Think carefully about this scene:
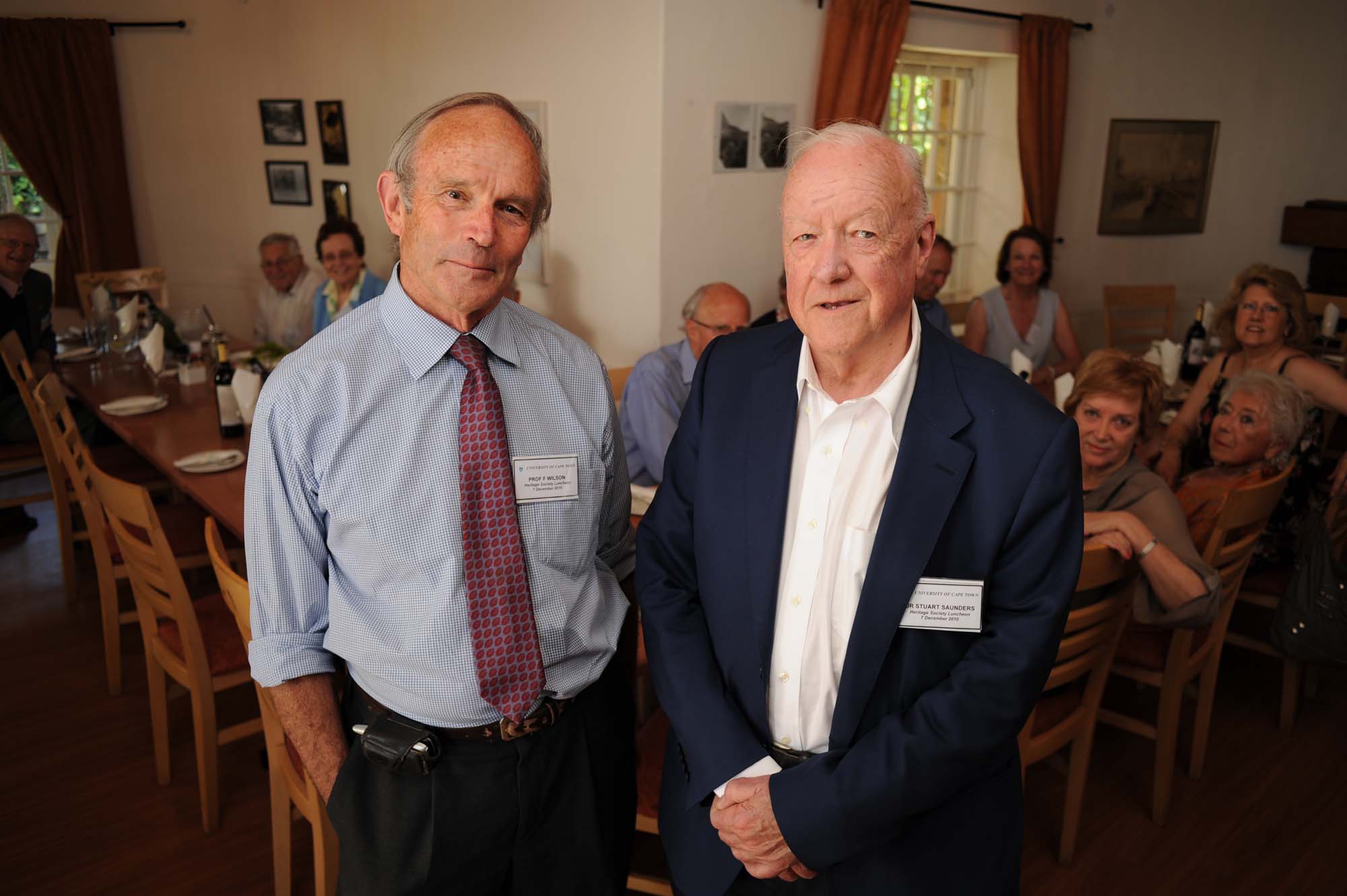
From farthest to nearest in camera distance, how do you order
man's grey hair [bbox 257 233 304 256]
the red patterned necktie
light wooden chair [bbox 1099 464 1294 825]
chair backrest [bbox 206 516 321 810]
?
man's grey hair [bbox 257 233 304 256] → light wooden chair [bbox 1099 464 1294 825] → chair backrest [bbox 206 516 321 810] → the red patterned necktie

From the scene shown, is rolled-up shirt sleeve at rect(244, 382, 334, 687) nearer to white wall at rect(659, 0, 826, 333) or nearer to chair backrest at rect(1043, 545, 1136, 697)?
chair backrest at rect(1043, 545, 1136, 697)

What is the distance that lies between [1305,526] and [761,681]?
261 cm

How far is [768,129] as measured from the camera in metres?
4.72

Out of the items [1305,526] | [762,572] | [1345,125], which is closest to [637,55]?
[1305,526]

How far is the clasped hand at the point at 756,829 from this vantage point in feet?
4.23

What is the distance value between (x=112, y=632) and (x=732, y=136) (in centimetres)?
351

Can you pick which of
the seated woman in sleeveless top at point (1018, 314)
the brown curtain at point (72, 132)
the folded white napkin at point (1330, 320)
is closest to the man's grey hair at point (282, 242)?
the brown curtain at point (72, 132)

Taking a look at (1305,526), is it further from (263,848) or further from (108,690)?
(108,690)

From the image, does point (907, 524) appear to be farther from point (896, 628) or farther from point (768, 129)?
point (768, 129)

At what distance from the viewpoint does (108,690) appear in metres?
3.28

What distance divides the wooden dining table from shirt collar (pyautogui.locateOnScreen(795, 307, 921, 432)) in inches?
58.6

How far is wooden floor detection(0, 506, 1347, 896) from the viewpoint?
2.47m

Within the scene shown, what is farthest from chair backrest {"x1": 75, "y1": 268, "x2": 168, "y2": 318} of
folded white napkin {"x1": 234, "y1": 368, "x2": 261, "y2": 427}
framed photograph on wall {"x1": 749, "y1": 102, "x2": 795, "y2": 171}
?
framed photograph on wall {"x1": 749, "y1": 102, "x2": 795, "y2": 171}

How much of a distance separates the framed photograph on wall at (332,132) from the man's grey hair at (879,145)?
6.34m
